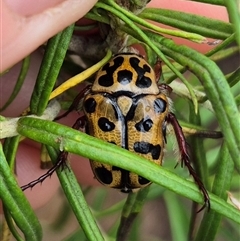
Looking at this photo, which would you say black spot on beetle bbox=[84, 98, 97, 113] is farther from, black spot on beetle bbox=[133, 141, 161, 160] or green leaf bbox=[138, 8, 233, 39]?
green leaf bbox=[138, 8, 233, 39]

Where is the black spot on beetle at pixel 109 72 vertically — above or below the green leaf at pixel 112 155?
above

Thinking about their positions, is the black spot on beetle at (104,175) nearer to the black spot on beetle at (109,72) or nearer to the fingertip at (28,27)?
the black spot on beetle at (109,72)

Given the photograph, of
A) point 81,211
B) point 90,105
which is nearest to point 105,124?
point 90,105

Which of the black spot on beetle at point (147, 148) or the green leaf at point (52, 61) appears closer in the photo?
the green leaf at point (52, 61)

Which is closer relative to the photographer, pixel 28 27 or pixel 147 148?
pixel 28 27

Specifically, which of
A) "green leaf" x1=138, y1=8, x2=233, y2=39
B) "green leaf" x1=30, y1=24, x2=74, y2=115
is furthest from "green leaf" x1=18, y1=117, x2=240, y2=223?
"green leaf" x1=138, y1=8, x2=233, y2=39

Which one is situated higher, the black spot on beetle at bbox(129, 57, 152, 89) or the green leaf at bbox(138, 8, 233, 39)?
the green leaf at bbox(138, 8, 233, 39)

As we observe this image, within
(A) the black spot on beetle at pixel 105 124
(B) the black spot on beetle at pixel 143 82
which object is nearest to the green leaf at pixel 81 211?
(A) the black spot on beetle at pixel 105 124

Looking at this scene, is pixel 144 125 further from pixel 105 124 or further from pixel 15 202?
pixel 15 202
